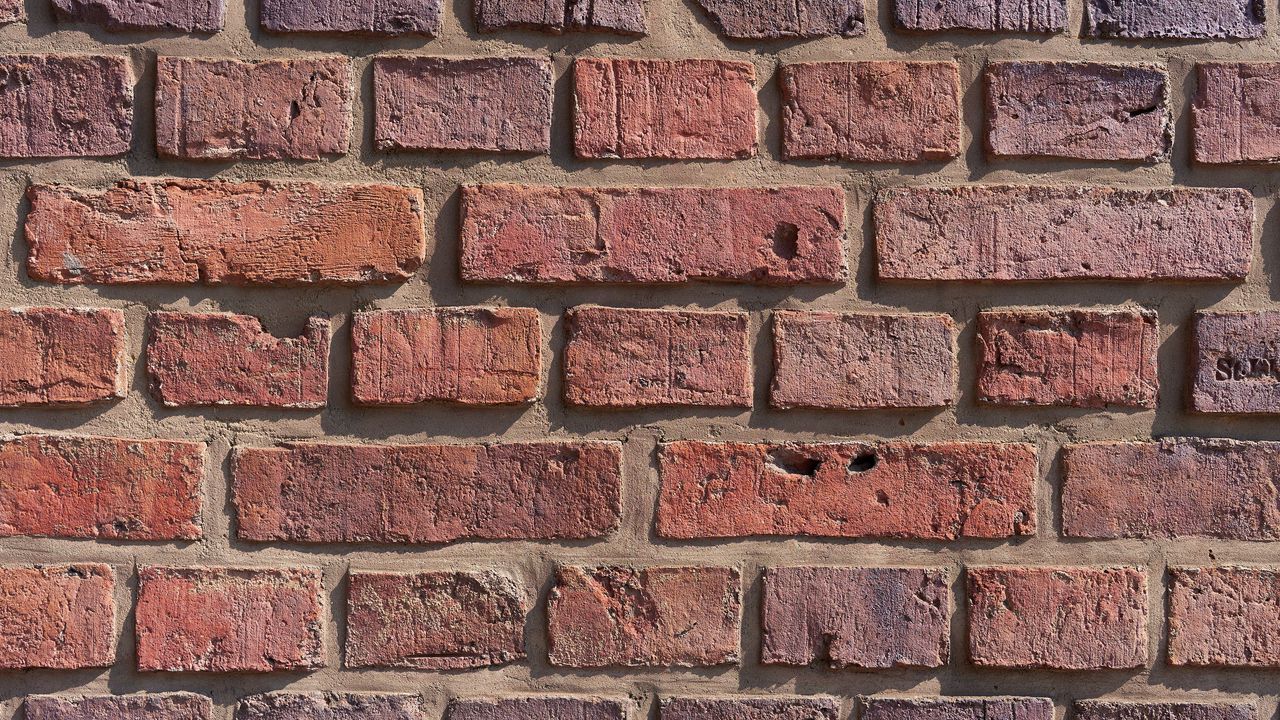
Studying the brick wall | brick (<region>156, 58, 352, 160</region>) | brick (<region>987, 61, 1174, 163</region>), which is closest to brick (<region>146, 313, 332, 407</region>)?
the brick wall

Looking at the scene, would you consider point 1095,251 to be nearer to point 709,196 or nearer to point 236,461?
point 709,196

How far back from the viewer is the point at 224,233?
2.74 feet

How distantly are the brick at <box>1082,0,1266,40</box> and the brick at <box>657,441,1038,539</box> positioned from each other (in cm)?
38

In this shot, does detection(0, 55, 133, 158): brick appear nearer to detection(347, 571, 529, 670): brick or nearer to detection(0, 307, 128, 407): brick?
detection(0, 307, 128, 407): brick

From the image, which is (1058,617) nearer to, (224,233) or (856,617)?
(856,617)

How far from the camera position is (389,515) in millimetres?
844

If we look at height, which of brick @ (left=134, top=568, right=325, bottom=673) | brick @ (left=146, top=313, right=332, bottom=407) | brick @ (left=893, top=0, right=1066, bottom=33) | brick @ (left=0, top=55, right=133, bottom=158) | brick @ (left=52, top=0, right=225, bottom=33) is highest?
brick @ (left=893, top=0, right=1066, bottom=33)

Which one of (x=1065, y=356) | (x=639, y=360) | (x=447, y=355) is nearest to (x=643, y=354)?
(x=639, y=360)

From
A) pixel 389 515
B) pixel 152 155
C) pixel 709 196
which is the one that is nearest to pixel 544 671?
pixel 389 515

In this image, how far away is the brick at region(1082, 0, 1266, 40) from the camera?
2.85 feet

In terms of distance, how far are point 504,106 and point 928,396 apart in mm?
447

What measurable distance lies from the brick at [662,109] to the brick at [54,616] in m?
0.56

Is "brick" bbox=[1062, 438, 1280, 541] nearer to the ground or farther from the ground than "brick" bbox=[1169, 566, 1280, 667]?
farther from the ground

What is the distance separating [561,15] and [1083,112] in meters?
0.47
